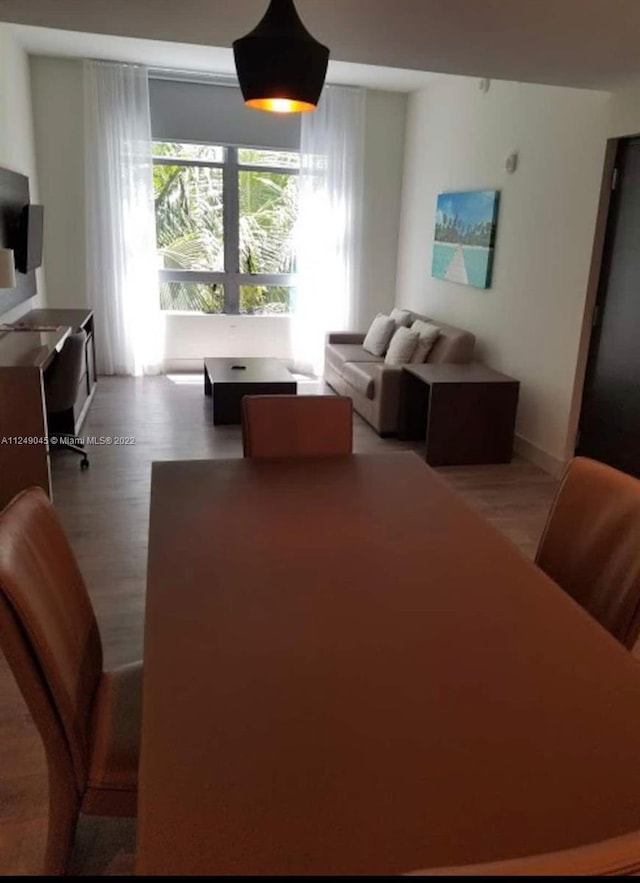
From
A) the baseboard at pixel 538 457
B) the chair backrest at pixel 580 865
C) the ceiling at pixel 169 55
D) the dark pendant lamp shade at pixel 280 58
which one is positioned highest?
the ceiling at pixel 169 55

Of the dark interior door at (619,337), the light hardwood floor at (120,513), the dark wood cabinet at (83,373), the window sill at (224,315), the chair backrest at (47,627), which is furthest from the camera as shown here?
the window sill at (224,315)

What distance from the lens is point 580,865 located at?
0.55 meters

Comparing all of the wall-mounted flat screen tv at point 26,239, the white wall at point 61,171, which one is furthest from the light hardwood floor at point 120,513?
the wall-mounted flat screen tv at point 26,239

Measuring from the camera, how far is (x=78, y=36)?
525 centimetres

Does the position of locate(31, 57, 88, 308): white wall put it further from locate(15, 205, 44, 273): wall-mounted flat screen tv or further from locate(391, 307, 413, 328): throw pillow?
locate(391, 307, 413, 328): throw pillow

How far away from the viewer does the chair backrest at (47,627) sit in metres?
1.16

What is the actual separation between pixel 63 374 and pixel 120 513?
105 cm

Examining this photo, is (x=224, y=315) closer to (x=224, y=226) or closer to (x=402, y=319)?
(x=224, y=226)

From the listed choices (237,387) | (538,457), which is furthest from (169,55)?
(538,457)

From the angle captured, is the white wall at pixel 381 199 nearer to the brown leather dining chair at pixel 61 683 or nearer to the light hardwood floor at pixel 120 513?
the light hardwood floor at pixel 120 513

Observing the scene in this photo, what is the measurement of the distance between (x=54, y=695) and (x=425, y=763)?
2.27ft

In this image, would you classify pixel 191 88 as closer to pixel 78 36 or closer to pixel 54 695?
pixel 78 36

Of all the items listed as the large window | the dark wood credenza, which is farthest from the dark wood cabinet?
the large window

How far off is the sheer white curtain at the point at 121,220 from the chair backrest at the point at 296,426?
4.78m
